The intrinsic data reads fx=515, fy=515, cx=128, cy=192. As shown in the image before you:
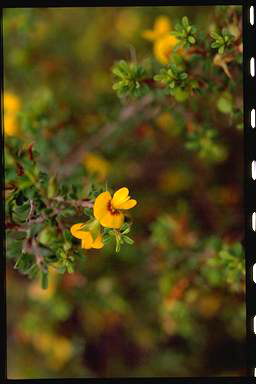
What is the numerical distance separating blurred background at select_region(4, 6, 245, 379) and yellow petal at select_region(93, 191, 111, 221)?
55 cm

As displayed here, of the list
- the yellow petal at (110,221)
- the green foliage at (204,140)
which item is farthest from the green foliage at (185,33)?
the yellow petal at (110,221)

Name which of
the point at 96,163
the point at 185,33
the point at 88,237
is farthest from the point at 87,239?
the point at 96,163

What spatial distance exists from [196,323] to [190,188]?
0.56 metres

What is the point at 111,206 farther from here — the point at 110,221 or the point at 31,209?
the point at 31,209

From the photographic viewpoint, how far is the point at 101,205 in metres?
1.01

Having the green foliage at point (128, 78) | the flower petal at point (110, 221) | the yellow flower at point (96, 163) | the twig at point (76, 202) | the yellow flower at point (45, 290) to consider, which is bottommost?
the yellow flower at point (45, 290)

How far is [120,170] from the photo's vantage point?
2018mm

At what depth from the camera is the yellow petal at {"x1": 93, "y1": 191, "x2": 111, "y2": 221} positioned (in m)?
1.01

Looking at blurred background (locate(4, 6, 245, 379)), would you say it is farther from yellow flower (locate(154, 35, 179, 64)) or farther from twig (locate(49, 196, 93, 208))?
twig (locate(49, 196, 93, 208))

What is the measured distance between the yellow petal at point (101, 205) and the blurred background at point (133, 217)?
0.55 metres

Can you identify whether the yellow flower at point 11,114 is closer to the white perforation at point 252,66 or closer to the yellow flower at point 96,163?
the yellow flower at point 96,163

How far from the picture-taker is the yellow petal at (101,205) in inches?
39.6

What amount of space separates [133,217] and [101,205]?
1083mm

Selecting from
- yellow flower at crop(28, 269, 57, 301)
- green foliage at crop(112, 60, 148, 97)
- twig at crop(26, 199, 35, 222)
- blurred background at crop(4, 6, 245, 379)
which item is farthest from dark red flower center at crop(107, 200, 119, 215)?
yellow flower at crop(28, 269, 57, 301)
